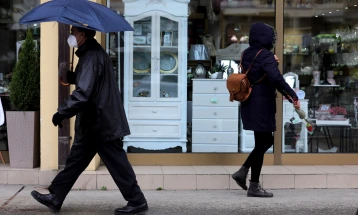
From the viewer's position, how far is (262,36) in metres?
5.96

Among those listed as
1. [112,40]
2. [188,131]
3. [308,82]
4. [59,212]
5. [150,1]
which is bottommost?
[59,212]

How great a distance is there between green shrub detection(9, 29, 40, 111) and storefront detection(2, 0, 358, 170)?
3.09ft

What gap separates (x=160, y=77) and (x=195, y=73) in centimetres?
46

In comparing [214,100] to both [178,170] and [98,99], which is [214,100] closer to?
[178,170]

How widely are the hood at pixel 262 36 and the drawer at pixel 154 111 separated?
1.86m

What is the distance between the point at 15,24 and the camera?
7.69 metres

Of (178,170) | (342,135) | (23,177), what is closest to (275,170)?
(178,170)

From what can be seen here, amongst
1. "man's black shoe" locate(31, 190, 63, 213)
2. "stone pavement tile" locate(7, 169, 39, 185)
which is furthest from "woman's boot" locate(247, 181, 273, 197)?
"stone pavement tile" locate(7, 169, 39, 185)

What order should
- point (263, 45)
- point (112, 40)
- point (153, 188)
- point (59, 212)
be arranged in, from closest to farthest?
point (59, 212) → point (263, 45) → point (153, 188) → point (112, 40)

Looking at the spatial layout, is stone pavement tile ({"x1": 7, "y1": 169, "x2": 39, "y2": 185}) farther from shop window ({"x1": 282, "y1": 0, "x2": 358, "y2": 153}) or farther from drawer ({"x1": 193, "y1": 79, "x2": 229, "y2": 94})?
shop window ({"x1": 282, "y1": 0, "x2": 358, "y2": 153})

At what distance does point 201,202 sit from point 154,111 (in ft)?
5.98

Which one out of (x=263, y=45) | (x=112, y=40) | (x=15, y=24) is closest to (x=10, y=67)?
(x=15, y=24)

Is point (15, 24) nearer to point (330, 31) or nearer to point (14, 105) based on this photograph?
point (14, 105)

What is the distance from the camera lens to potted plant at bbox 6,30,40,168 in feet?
22.2
